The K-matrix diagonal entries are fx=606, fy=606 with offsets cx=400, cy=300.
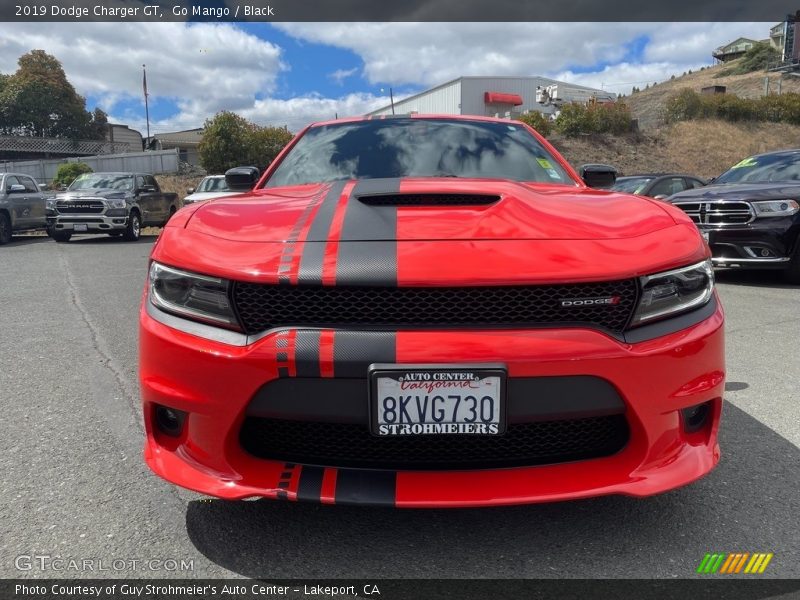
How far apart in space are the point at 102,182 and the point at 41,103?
4747cm

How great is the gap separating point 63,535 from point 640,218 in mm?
2182

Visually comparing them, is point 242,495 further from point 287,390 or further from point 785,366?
point 785,366

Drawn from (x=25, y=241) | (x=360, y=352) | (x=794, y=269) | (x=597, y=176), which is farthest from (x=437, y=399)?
(x=25, y=241)

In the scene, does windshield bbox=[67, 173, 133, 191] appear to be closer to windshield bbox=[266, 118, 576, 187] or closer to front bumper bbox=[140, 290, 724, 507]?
windshield bbox=[266, 118, 576, 187]

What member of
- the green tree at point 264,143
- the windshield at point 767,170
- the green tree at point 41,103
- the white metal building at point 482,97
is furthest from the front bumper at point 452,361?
the green tree at point 41,103

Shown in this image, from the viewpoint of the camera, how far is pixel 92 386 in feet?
11.7

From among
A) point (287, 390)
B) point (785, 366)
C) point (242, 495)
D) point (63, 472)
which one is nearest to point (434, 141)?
point (287, 390)

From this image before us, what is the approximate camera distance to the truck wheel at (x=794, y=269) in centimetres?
668

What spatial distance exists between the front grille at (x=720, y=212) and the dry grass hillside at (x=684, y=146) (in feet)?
71.5

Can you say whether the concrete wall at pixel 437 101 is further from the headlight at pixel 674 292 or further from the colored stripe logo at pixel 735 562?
the colored stripe logo at pixel 735 562

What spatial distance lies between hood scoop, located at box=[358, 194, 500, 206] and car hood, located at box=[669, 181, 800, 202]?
588 cm

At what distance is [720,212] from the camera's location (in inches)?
272

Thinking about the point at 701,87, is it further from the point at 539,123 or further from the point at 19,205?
the point at 19,205

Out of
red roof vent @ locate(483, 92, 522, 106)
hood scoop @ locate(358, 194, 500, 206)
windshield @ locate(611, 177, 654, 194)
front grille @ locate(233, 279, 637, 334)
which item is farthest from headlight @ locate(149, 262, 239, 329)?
red roof vent @ locate(483, 92, 522, 106)
